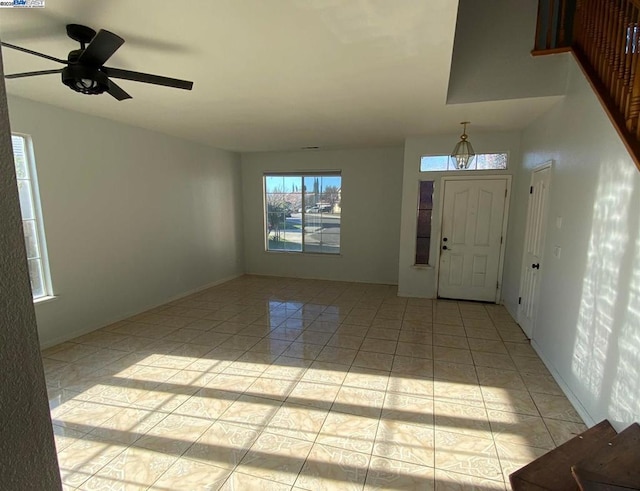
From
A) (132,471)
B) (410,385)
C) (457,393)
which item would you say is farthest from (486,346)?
(132,471)

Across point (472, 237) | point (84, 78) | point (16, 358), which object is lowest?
point (472, 237)

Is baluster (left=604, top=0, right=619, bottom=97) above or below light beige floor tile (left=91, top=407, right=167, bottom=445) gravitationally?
above

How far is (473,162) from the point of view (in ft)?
15.2

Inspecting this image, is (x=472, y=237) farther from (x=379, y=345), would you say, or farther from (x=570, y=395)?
(x=570, y=395)

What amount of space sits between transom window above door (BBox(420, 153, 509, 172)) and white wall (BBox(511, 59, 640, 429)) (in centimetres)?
123

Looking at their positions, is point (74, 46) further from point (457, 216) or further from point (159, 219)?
point (457, 216)

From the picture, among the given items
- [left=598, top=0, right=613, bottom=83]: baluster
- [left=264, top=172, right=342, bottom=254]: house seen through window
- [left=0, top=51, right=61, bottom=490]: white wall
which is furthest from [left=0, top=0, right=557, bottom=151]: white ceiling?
[left=264, top=172, right=342, bottom=254]: house seen through window

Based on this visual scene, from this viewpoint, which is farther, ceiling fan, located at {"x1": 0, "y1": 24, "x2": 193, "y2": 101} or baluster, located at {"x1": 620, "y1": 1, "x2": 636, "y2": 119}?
baluster, located at {"x1": 620, "y1": 1, "x2": 636, "y2": 119}

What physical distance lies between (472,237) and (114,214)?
4860 mm

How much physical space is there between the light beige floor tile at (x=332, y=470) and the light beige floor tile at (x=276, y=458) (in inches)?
2.1

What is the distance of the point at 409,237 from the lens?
505cm

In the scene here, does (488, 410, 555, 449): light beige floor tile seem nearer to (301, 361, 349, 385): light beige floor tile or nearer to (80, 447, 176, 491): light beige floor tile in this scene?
(301, 361, 349, 385): light beige floor tile

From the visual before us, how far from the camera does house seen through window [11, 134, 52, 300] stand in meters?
3.10

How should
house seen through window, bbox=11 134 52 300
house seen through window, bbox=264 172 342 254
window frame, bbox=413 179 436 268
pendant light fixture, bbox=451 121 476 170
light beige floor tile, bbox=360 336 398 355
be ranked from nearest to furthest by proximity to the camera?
1. house seen through window, bbox=11 134 52 300
2. light beige floor tile, bbox=360 336 398 355
3. pendant light fixture, bbox=451 121 476 170
4. window frame, bbox=413 179 436 268
5. house seen through window, bbox=264 172 342 254
